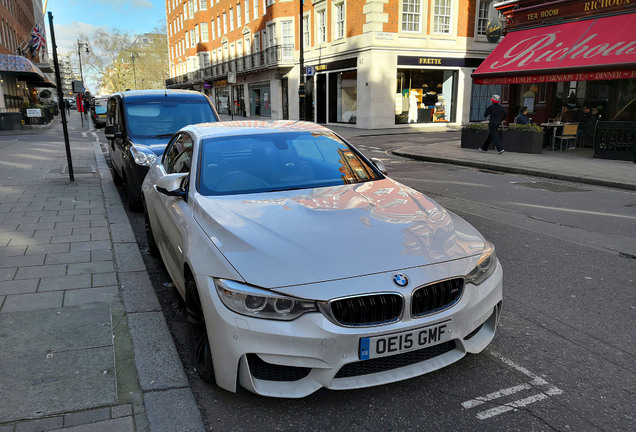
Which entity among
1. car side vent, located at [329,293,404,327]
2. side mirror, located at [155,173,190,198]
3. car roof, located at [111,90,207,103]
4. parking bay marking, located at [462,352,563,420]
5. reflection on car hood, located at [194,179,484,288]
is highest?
car roof, located at [111,90,207,103]

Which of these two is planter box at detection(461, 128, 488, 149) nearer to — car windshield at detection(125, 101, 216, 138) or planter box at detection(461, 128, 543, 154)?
planter box at detection(461, 128, 543, 154)

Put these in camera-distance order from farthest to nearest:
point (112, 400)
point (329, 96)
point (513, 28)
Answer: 1. point (329, 96)
2. point (513, 28)
3. point (112, 400)

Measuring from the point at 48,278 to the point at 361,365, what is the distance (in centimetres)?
356

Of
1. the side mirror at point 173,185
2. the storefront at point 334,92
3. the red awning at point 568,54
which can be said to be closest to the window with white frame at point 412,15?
the storefront at point 334,92

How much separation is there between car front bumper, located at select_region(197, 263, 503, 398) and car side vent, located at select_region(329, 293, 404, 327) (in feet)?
0.12

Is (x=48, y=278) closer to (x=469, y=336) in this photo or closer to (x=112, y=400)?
(x=112, y=400)

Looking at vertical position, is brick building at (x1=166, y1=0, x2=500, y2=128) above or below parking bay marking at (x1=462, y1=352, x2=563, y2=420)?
above

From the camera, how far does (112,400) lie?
281 cm

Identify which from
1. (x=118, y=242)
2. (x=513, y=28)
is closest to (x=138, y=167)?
(x=118, y=242)

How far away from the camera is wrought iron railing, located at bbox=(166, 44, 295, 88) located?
119ft

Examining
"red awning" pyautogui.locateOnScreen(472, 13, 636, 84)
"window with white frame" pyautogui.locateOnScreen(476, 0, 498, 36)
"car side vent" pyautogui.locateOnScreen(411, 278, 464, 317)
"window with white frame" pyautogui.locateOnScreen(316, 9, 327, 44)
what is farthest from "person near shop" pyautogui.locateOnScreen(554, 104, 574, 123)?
"window with white frame" pyautogui.locateOnScreen(316, 9, 327, 44)

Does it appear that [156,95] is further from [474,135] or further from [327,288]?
[474,135]

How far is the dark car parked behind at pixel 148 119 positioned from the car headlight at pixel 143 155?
0.10 m

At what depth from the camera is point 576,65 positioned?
571 inches
